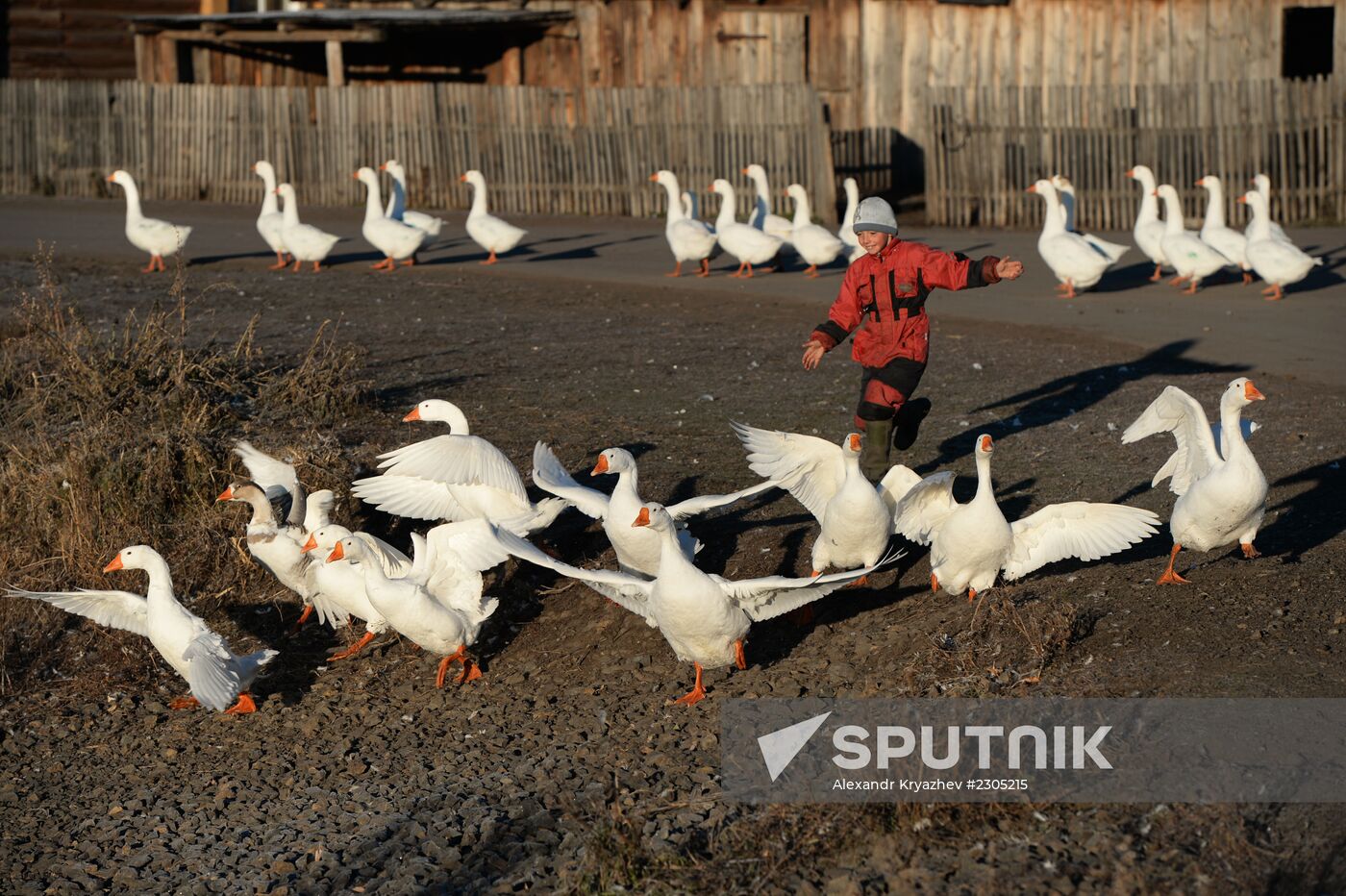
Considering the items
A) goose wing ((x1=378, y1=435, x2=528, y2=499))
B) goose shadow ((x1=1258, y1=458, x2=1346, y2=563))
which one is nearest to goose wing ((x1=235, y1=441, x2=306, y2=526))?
goose wing ((x1=378, y1=435, x2=528, y2=499))

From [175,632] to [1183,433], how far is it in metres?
5.10

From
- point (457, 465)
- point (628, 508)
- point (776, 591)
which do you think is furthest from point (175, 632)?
point (776, 591)

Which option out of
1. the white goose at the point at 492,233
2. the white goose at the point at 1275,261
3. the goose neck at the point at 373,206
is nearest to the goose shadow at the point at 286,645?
the goose neck at the point at 373,206

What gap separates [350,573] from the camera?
25.8 feet

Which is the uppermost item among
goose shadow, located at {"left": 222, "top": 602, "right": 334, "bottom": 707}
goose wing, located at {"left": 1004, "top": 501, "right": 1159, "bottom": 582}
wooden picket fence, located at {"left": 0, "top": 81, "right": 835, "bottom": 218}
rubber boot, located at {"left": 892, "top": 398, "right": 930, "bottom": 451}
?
wooden picket fence, located at {"left": 0, "top": 81, "right": 835, "bottom": 218}

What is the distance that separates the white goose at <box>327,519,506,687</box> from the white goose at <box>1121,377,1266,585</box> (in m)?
3.28

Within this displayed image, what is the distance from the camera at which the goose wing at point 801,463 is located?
8.06 metres

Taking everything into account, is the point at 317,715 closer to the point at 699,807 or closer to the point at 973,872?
the point at 699,807

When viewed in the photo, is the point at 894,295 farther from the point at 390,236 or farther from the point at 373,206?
the point at 373,206

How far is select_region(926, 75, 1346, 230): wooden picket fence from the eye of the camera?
61.9 ft

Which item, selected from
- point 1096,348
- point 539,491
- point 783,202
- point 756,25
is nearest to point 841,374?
point 1096,348

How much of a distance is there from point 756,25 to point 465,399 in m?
13.0

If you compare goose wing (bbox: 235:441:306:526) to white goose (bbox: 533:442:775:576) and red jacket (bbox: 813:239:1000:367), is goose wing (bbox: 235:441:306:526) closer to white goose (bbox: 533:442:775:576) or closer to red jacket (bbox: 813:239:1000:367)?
white goose (bbox: 533:442:775:576)

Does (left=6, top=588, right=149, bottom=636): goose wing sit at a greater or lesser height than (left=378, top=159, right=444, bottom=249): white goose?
lesser
